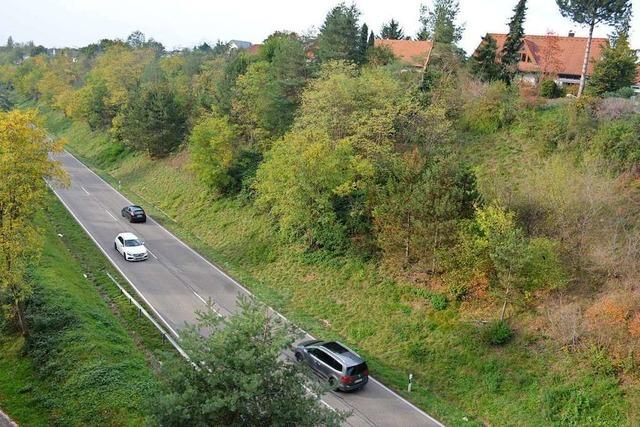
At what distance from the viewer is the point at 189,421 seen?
385 inches

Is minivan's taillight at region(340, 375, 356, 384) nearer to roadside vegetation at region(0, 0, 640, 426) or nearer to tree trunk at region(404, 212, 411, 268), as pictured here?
roadside vegetation at region(0, 0, 640, 426)

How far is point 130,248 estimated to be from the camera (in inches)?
1148

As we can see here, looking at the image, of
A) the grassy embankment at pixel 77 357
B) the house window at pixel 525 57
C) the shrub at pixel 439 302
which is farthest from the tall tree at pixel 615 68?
the grassy embankment at pixel 77 357

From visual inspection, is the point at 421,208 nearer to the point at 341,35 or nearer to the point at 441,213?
the point at 441,213

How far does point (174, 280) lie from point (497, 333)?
17266 mm

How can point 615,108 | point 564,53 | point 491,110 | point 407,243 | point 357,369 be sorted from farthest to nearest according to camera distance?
1. point 564,53
2. point 491,110
3. point 615,108
4. point 407,243
5. point 357,369

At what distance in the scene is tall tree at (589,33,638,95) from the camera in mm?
31094

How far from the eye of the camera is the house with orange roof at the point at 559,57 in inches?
1533

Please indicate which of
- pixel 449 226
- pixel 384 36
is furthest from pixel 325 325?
pixel 384 36

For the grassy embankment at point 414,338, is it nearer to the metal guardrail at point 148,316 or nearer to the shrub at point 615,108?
the metal guardrail at point 148,316

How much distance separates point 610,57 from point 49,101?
81646 mm

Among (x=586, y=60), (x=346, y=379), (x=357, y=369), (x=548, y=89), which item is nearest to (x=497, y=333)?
(x=357, y=369)

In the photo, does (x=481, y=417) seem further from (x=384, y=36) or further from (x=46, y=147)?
(x=384, y=36)

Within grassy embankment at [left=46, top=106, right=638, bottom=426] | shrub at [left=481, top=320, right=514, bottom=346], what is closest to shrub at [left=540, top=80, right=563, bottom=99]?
grassy embankment at [left=46, top=106, right=638, bottom=426]
